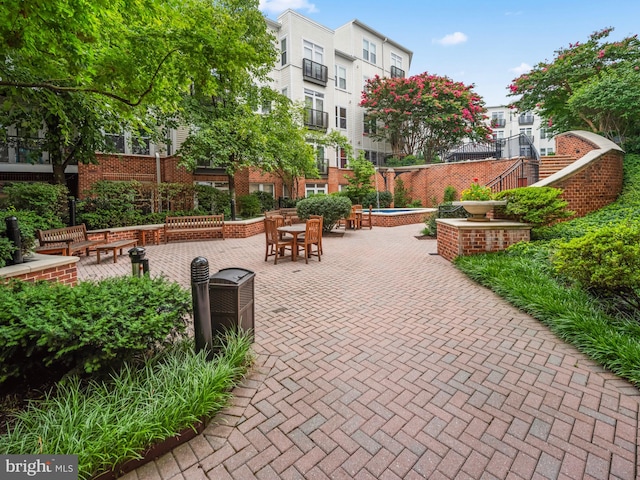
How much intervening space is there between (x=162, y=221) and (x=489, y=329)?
11.9 meters

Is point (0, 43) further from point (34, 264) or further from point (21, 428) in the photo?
point (21, 428)

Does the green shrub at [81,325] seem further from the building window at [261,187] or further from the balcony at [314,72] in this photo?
the balcony at [314,72]

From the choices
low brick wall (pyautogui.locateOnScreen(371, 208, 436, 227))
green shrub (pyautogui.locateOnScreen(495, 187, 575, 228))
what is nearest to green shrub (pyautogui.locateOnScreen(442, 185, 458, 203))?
low brick wall (pyautogui.locateOnScreen(371, 208, 436, 227))

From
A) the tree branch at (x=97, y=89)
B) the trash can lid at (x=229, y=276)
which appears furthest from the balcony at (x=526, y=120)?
the trash can lid at (x=229, y=276)

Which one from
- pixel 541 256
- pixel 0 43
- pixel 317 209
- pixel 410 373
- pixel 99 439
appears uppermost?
pixel 0 43

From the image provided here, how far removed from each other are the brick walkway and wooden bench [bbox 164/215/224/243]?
7.53 meters

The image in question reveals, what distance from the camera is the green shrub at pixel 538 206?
6633 mm

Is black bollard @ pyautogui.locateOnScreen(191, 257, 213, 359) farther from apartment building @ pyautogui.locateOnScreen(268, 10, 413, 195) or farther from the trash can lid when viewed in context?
apartment building @ pyautogui.locateOnScreen(268, 10, 413, 195)

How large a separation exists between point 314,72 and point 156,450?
2362cm

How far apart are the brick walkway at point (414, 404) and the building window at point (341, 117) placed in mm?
21775

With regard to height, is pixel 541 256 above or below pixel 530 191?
below

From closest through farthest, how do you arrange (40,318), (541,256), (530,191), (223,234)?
(40,318) < (541,256) < (530,191) < (223,234)

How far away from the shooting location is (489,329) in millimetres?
3729

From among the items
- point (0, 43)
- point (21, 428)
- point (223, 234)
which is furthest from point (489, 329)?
point (223, 234)
